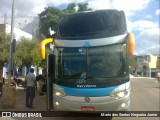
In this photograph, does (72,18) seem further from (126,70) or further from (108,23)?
(126,70)

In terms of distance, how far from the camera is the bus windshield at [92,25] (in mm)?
9438

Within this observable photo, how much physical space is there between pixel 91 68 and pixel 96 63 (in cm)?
22

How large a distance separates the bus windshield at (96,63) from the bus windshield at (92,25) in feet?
1.60

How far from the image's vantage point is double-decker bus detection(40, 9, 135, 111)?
29.0ft

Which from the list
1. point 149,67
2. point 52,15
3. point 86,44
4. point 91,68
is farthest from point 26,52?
point 149,67

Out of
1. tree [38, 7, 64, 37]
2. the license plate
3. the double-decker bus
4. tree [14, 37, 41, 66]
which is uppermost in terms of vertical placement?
tree [38, 7, 64, 37]

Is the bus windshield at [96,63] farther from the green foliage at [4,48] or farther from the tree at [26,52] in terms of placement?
the green foliage at [4,48]

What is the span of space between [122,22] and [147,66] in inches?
2687

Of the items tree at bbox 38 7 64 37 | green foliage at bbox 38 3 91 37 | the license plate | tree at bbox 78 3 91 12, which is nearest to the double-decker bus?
the license plate

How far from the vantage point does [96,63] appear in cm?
908

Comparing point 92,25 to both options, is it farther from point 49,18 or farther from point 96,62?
point 49,18

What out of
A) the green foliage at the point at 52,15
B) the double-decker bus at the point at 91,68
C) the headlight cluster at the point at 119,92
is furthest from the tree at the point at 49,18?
the headlight cluster at the point at 119,92

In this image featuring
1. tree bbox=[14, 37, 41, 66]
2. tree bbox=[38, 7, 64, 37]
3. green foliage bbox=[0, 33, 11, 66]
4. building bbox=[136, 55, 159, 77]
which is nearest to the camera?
tree bbox=[38, 7, 64, 37]

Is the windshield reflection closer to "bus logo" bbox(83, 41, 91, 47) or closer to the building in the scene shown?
"bus logo" bbox(83, 41, 91, 47)
